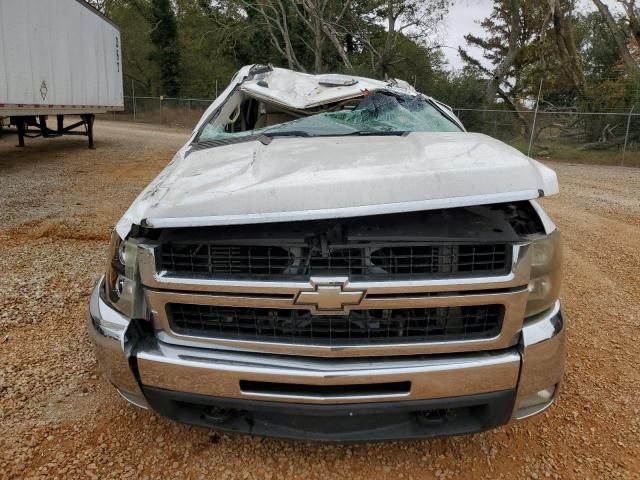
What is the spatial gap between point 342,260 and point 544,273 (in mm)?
837

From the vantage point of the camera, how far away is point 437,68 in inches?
1194

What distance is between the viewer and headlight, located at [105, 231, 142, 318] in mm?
2049

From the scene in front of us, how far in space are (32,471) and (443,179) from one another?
2149 millimetres

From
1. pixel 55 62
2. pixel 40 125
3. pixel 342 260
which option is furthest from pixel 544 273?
pixel 40 125

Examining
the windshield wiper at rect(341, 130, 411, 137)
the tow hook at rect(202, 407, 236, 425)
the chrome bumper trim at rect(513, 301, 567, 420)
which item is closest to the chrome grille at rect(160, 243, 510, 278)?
the chrome bumper trim at rect(513, 301, 567, 420)

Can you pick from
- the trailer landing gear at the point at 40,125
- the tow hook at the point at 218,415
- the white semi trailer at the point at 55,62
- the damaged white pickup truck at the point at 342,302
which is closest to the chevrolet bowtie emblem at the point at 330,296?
the damaged white pickup truck at the point at 342,302

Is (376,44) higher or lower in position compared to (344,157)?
higher

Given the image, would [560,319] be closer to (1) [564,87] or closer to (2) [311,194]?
(2) [311,194]

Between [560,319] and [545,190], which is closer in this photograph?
[545,190]

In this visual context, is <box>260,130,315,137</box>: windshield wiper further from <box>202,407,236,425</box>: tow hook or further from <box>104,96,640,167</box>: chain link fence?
<box>104,96,640,167</box>: chain link fence

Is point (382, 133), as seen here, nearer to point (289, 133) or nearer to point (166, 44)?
point (289, 133)

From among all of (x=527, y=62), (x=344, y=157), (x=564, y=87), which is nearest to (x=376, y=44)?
(x=527, y=62)

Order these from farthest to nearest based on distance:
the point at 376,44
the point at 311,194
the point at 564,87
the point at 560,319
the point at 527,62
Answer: the point at 376,44, the point at 527,62, the point at 564,87, the point at 560,319, the point at 311,194

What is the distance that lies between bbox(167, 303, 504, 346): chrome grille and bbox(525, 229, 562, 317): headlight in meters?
0.19
